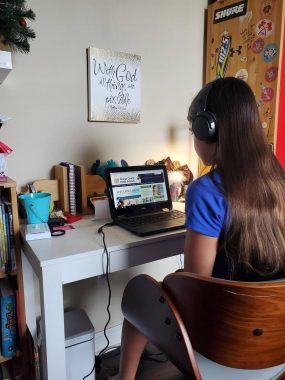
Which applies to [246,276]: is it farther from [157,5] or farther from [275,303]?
[157,5]

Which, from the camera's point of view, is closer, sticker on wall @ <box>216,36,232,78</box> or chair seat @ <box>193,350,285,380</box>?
chair seat @ <box>193,350,285,380</box>

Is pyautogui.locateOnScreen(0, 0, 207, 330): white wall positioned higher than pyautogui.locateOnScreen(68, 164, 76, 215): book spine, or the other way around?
pyautogui.locateOnScreen(0, 0, 207, 330): white wall

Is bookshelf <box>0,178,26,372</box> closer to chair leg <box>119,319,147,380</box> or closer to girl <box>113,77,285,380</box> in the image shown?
chair leg <box>119,319,147,380</box>

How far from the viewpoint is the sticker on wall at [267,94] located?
1.56 metres

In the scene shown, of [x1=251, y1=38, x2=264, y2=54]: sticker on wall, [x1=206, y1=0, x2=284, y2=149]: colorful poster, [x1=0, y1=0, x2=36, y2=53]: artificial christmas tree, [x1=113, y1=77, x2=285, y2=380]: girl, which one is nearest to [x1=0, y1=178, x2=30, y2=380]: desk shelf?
[x1=0, y1=0, x2=36, y2=53]: artificial christmas tree

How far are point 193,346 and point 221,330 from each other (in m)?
0.11

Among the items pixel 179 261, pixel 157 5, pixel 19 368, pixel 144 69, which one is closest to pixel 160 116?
pixel 144 69

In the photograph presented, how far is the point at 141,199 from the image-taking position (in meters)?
1.40

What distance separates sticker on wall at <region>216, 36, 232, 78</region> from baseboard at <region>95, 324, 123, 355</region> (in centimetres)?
166

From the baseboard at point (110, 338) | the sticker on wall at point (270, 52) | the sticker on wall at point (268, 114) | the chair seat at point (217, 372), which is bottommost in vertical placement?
the baseboard at point (110, 338)

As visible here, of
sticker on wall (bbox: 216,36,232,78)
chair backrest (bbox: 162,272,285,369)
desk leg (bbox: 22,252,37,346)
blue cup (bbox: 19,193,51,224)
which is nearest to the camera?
chair backrest (bbox: 162,272,285,369)

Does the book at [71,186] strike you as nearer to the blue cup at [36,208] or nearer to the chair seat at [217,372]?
the blue cup at [36,208]

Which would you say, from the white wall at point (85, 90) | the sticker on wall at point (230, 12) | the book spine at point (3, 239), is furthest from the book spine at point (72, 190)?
the sticker on wall at point (230, 12)

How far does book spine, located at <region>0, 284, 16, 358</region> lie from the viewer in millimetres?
1166
